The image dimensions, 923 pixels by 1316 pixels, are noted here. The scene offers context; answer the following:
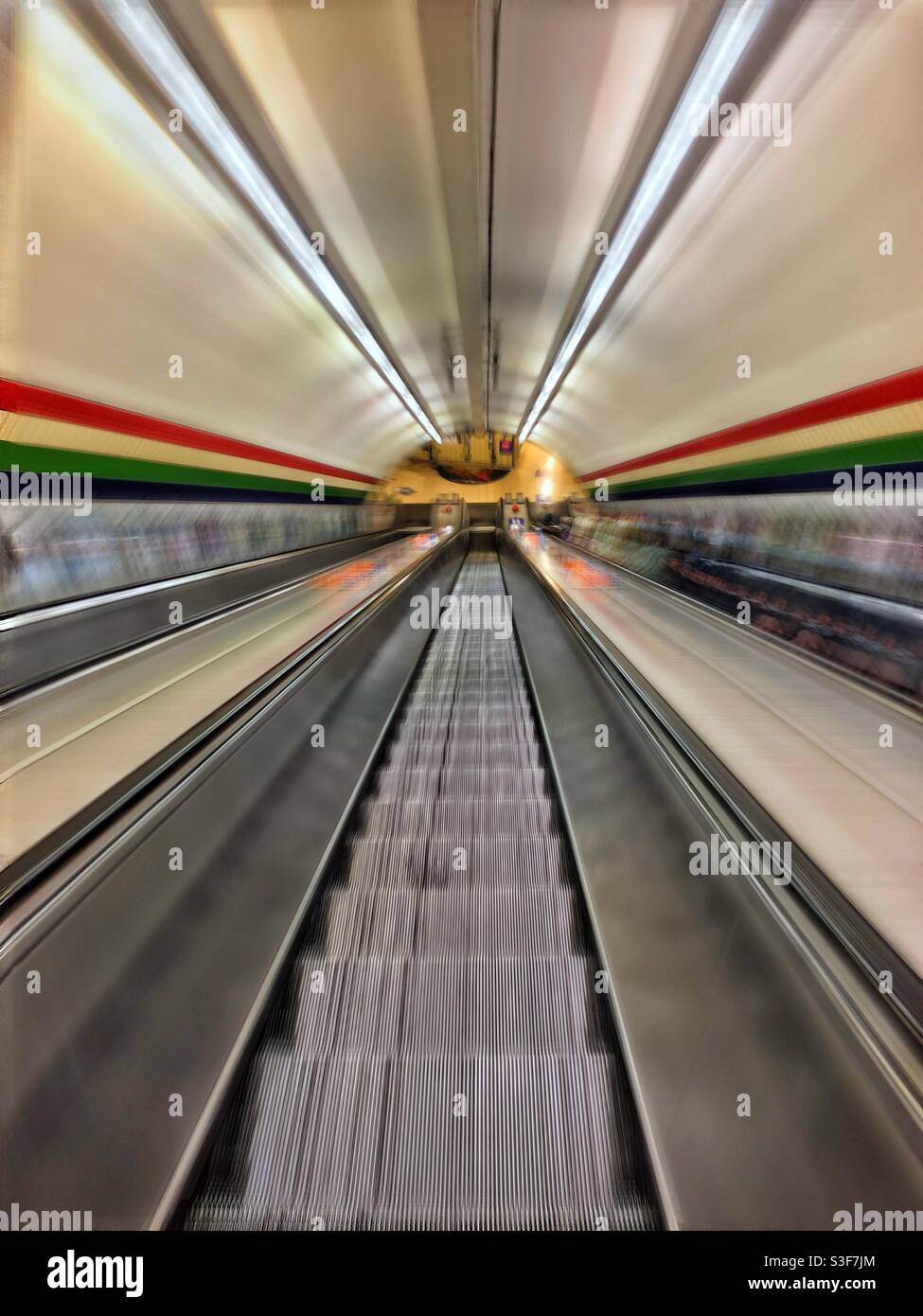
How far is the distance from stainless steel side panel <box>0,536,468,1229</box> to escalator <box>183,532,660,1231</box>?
0.18 meters

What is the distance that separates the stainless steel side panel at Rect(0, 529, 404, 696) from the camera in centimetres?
283

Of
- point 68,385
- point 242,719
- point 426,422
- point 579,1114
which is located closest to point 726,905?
point 579,1114

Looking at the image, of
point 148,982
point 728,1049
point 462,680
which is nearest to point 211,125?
point 462,680

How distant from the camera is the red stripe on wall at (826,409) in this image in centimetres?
309

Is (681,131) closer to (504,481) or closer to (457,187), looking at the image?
(457,187)

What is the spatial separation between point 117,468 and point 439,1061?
4550 millimetres

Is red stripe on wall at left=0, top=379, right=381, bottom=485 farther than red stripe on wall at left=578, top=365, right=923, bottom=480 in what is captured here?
Yes

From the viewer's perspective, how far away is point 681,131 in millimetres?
3670

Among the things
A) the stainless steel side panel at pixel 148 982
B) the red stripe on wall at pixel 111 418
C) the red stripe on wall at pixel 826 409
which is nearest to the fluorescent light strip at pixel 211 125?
the red stripe on wall at pixel 111 418

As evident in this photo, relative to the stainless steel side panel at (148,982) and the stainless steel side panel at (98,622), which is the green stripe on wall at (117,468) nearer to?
the stainless steel side panel at (98,622)

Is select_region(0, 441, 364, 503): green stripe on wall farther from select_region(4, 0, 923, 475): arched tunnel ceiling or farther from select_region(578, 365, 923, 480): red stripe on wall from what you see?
select_region(578, 365, 923, 480): red stripe on wall

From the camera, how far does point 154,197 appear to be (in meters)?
Result: 3.90

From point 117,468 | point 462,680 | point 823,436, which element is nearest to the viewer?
point 823,436

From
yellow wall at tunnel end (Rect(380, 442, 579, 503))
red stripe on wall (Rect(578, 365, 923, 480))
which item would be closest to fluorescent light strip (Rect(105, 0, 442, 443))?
red stripe on wall (Rect(578, 365, 923, 480))
